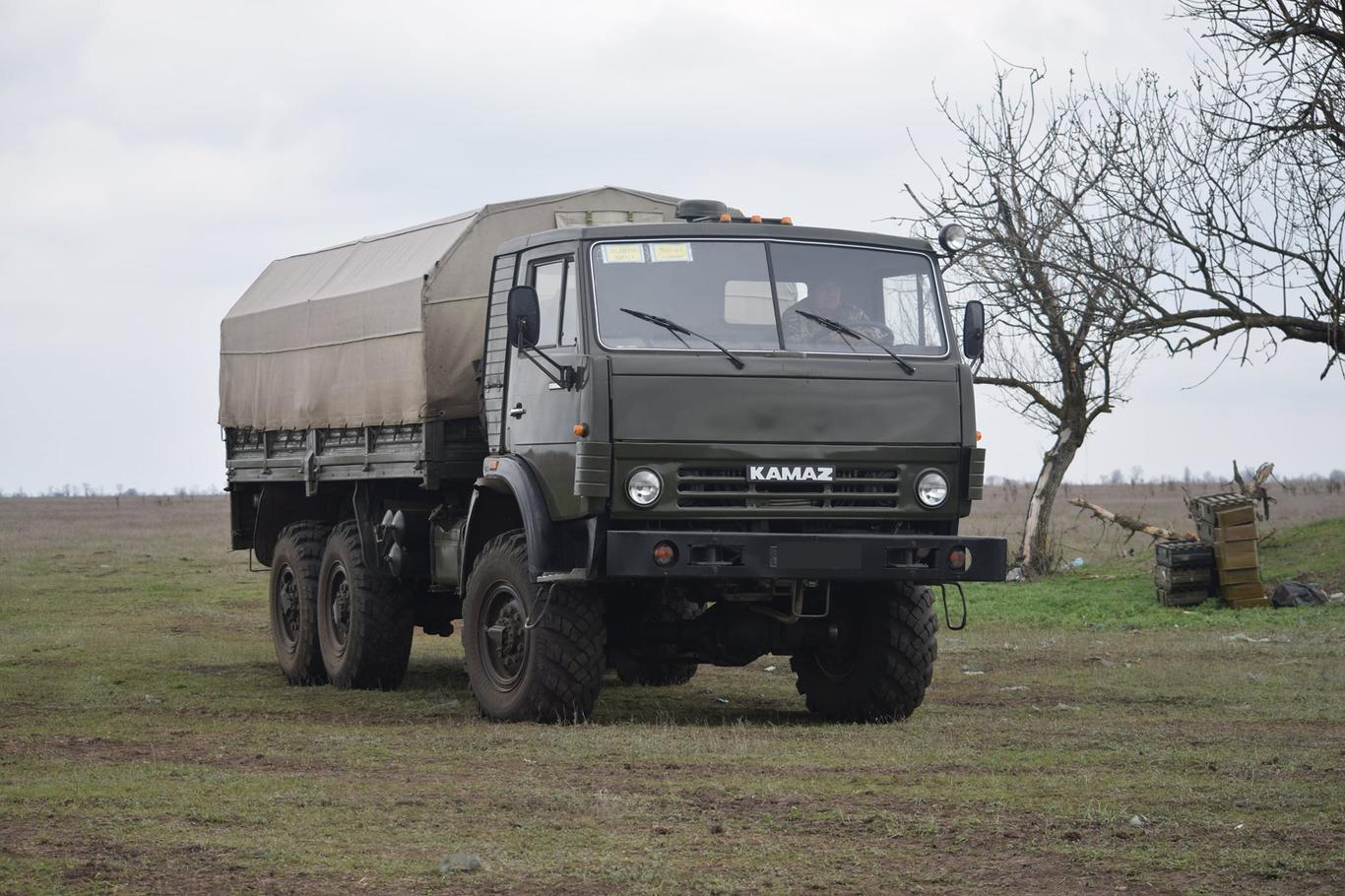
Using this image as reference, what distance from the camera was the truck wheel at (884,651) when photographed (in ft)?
37.4

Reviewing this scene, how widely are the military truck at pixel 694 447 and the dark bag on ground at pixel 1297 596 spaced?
10664 mm

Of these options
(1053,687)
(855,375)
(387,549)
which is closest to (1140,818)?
(855,375)

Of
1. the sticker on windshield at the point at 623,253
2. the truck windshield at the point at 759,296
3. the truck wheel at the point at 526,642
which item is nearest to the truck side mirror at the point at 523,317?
the truck windshield at the point at 759,296

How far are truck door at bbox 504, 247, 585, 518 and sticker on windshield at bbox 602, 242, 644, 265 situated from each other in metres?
0.23

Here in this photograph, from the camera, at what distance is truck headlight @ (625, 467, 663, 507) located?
10.3 meters

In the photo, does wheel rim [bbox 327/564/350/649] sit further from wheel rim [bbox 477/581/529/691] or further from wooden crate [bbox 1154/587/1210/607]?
wooden crate [bbox 1154/587/1210/607]

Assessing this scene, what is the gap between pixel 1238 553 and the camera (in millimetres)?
21062

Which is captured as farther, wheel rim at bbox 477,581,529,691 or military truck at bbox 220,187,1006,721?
wheel rim at bbox 477,581,529,691

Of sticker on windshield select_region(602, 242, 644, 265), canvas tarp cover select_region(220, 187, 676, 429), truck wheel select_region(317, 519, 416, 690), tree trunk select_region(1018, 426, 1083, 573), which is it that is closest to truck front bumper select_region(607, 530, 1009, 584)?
sticker on windshield select_region(602, 242, 644, 265)

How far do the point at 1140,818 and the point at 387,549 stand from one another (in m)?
7.61

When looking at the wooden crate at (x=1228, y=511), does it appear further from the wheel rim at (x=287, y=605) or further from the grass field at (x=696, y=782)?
the wheel rim at (x=287, y=605)

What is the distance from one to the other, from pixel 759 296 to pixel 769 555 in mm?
1618

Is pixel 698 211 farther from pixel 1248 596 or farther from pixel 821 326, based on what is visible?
pixel 1248 596

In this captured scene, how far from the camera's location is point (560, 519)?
1070 cm
